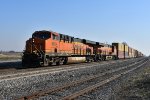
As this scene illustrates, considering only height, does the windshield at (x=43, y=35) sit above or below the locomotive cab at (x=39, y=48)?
above

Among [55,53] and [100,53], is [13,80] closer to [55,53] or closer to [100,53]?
[55,53]

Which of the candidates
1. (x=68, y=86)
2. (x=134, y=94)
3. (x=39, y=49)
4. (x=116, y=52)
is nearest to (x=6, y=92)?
(x=68, y=86)

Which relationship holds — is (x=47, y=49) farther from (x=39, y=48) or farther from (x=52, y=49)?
(x=52, y=49)

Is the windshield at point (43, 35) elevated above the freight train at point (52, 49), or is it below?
above

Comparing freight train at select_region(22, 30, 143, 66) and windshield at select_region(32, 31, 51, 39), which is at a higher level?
windshield at select_region(32, 31, 51, 39)

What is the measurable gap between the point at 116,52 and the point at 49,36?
37306 mm

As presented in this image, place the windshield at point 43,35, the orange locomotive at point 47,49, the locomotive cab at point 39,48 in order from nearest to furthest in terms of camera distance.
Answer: the locomotive cab at point 39,48
the orange locomotive at point 47,49
the windshield at point 43,35

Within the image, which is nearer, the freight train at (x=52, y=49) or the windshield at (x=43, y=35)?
the freight train at (x=52, y=49)

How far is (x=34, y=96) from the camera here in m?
10.8

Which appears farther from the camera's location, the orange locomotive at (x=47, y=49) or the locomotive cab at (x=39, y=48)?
the orange locomotive at (x=47, y=49)

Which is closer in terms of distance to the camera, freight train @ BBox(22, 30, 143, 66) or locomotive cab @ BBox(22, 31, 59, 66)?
locomotive cab @ BBox(22, 31, 59, 66)

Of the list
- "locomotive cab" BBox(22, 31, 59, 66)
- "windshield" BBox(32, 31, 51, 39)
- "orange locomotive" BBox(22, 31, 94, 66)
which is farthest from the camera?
"windshield" BBox(32, 31, 51, 39)

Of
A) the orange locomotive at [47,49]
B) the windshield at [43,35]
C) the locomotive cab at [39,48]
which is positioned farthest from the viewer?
the windshield at [43,35]

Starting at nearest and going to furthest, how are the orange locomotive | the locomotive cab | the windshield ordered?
the locomotive cab → the orange locomotive → the windshield
